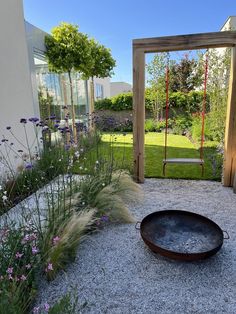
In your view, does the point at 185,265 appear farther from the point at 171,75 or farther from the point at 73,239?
the point at 171,75

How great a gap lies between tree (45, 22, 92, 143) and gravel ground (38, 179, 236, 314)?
Answer: 3060 mm

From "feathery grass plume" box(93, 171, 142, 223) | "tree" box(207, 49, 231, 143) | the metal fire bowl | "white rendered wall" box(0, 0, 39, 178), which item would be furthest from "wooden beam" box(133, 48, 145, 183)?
"tree" box(207, 49, 231, 143)

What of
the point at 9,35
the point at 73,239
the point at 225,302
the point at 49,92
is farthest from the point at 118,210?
the point at 49,92

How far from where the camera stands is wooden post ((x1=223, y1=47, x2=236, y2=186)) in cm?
290

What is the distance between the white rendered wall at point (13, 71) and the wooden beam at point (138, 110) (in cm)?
194

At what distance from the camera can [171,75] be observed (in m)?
8.69

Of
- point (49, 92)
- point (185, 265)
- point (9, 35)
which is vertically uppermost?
point (9, 35)

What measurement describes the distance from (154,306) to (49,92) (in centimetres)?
510

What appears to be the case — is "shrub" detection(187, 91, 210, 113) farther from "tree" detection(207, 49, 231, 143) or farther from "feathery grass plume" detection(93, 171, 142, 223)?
"feathery grass plume" detection(93, 171, 142, 223)

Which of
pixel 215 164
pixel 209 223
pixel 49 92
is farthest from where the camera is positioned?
pixel 49 92

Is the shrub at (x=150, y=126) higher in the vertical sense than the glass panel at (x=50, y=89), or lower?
lower

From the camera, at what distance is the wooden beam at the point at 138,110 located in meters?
3.07

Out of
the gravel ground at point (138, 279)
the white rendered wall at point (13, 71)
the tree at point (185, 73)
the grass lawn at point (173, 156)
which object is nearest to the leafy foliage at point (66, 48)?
the white rendered wall at point (13, 71)

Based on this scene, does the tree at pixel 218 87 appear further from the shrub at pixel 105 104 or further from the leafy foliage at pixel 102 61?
the shrub at pixel 105 104
